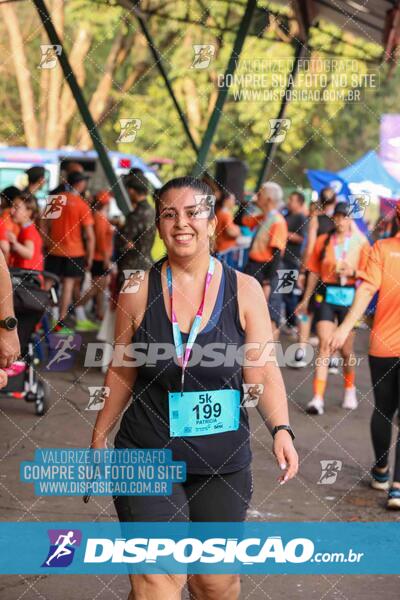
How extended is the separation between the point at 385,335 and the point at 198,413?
3.62 metres

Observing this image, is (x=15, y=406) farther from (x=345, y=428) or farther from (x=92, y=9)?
(x=92, y=9)

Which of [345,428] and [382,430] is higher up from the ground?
[382,430]

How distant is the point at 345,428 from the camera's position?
9.81 metres

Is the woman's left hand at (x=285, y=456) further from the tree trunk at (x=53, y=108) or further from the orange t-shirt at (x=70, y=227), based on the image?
the tree trunk at (x=53, y=108)

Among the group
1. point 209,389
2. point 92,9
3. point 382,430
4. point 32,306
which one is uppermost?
point 92,9

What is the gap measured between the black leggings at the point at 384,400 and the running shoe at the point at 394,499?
4.3 inches

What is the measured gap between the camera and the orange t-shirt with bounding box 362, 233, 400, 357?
7316 millimetres

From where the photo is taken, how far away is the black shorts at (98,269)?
16344 millimetres

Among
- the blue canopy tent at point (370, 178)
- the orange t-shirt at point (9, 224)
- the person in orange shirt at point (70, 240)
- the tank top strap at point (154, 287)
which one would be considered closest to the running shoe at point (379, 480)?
the tank top strap at point (154, 287)

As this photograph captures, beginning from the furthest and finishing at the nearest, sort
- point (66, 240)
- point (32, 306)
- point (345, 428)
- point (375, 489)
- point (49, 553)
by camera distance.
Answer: point (66, 240) < point (345, 428) < point (32, 306) < point (375, 489) < point (49, 553)

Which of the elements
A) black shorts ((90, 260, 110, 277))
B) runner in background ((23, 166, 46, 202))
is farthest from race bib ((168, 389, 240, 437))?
black shorts ((90, 260, 110, 277))

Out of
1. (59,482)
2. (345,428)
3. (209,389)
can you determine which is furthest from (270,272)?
(209,389)

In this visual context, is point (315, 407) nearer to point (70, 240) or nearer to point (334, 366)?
point (334, 366)

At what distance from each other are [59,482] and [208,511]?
3.34 m
